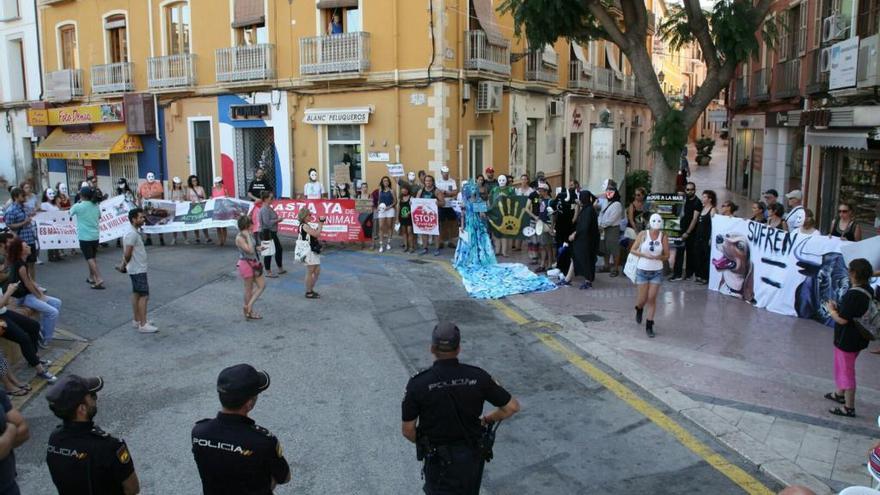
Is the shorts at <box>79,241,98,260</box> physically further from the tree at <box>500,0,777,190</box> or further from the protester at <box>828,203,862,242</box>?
the protester at <box>828,203,862,242</box>

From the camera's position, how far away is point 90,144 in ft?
87.2

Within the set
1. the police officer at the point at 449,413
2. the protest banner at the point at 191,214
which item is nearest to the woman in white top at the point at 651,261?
the police officer at the point at 449,413

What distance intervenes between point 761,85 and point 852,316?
1991 centimetres

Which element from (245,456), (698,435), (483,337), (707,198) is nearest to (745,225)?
(707,198)

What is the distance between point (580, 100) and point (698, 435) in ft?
75.2

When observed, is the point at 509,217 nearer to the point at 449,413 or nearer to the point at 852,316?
the point at 852,316

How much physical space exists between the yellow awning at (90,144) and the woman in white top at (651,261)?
2122 centimetres

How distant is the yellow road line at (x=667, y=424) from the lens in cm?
562

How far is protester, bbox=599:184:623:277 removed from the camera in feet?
43.2

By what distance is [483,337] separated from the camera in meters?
9.70

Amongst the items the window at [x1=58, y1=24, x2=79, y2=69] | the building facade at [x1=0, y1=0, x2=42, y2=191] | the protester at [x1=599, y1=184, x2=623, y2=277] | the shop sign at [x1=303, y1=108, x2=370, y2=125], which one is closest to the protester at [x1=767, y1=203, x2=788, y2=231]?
the protester at [x1=599, y1=184, x2=623, y2=277]

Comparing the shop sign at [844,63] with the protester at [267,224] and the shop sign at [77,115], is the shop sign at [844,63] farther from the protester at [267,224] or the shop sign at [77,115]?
the shop sign at [77,115]

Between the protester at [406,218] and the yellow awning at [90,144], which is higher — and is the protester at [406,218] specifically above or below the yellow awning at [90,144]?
below

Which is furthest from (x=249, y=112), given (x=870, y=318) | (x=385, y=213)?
(x=870, y=318)
